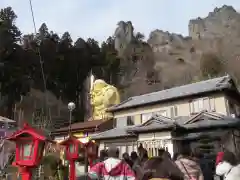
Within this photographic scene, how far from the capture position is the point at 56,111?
38.2 meters

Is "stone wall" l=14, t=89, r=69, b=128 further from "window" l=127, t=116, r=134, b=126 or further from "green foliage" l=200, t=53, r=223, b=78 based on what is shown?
"green foliage" l=200, t=53, r=223, b=78

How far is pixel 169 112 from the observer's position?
68.1 feet

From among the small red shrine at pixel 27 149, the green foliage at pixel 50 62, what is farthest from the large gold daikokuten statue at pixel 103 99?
the small red shrine at pixel 27 149

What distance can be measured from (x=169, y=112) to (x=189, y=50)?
4146 cm

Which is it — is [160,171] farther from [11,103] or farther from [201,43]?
[201,43]

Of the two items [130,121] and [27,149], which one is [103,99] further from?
[27,149]

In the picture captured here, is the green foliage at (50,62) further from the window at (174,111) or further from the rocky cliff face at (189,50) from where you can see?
the window at (174,111)

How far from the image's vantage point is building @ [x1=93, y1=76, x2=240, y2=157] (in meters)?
17.1

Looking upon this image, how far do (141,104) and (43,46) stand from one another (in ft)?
69.6

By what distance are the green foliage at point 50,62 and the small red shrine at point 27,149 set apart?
24407mm

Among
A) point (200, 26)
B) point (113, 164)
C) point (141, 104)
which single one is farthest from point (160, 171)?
point (200, 26)

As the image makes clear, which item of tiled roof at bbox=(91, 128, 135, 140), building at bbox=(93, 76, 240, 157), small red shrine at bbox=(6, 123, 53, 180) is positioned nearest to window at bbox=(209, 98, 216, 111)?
building at bbox=(93, 76, 240, 157)

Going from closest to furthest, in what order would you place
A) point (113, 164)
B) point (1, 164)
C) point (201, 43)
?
point (113, 164) → point (1, 164) → point (201, 43)

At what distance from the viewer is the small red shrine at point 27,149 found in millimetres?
5633
